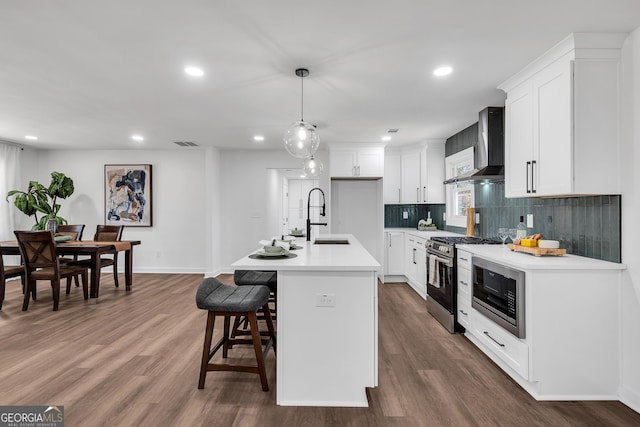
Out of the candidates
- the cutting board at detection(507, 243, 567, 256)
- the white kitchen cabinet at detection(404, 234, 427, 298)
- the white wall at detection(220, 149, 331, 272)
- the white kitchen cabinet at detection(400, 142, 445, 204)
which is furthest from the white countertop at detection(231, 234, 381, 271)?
the white wall at detection(220, 149, 331, 272)

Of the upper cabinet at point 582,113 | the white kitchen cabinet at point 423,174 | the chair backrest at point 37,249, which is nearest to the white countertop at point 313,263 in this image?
the upper cabinet at point 582,113

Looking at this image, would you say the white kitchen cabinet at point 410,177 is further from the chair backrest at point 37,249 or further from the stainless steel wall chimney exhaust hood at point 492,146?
the chair backrest at point 37,249

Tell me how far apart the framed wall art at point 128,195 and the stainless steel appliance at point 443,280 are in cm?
523

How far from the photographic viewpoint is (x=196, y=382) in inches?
95.7

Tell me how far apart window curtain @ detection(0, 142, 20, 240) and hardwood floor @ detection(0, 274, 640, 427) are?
285 centimetres

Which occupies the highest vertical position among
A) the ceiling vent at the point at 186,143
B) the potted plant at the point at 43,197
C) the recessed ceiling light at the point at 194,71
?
the ceiling vent at the point at 186,143

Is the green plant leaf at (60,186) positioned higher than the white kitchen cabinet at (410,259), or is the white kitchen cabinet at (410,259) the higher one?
the green plant leaf at (60,186)

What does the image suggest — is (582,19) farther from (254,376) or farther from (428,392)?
(254,376)

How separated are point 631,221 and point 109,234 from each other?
6409mm

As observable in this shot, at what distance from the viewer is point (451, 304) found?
3477 millimetres

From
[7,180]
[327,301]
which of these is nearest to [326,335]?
[327,301]

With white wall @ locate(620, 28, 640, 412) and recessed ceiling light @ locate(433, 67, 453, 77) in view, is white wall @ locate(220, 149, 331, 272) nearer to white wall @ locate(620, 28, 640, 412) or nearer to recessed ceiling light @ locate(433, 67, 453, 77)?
recessed ceiling light @ locate(433, 67, 453, 77)

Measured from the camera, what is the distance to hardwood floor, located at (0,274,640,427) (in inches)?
79.5

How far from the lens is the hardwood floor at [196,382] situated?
79.5 inches
